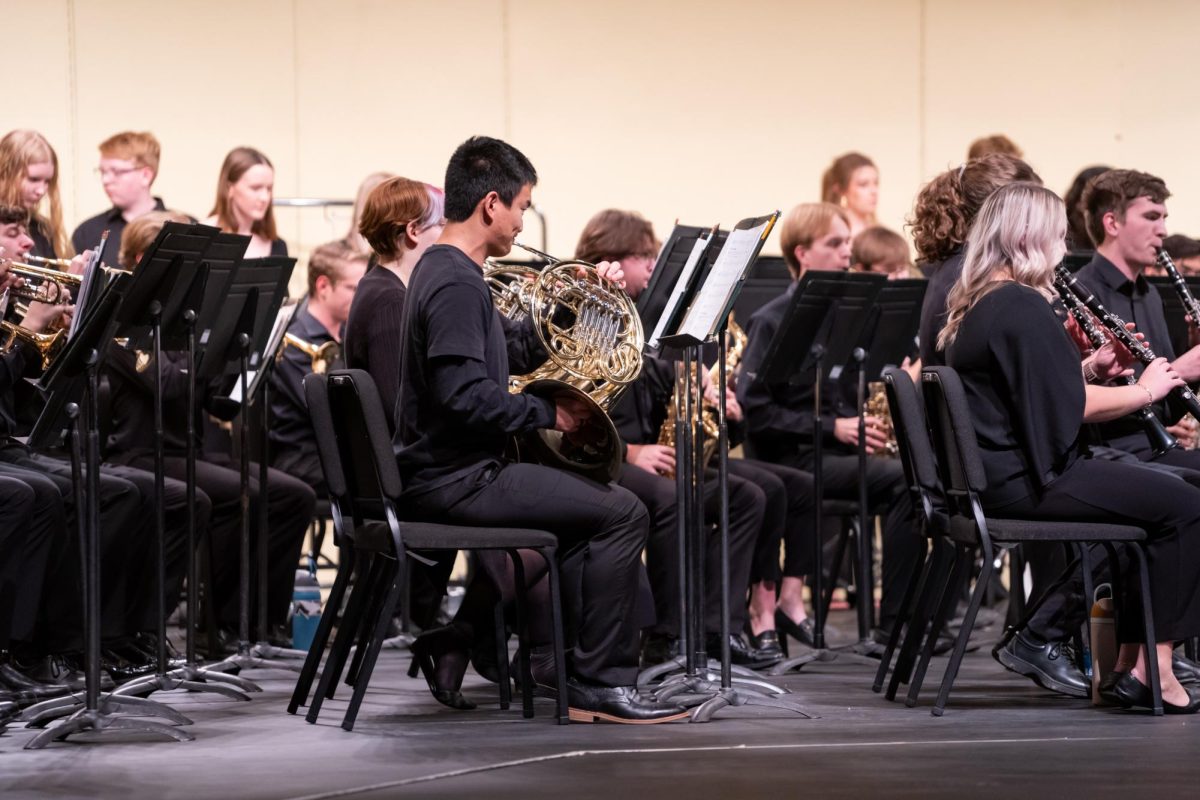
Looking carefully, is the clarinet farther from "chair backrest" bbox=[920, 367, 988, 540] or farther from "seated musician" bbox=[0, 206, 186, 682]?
"seated musician" bbox=[0, 206, 186, 682]

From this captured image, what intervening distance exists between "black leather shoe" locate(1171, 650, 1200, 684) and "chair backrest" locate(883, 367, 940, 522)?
79 centimetres

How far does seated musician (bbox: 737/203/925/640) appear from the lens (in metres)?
5.80

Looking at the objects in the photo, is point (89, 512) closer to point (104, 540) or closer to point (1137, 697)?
point (104, 540)

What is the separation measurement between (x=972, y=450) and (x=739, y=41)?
5639mm

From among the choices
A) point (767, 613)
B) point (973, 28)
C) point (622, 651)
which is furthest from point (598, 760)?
point (973, 28)

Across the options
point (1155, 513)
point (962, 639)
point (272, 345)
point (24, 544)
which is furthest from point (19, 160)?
point (1155, 513)

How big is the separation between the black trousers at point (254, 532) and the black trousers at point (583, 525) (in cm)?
169

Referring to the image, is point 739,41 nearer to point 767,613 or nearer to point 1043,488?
point 767,613

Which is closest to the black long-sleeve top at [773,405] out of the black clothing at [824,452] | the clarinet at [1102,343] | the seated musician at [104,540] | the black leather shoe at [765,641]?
the black clothing at [824,452]

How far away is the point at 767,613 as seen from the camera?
5656 millimetres

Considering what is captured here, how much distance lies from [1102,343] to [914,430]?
2.23 feet

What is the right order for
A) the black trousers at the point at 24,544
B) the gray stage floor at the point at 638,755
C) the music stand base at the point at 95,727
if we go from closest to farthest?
the gray stage floor at the point at 638,755 → the music stand base at the point at 95,727 → the black trousers at the point at 24,544

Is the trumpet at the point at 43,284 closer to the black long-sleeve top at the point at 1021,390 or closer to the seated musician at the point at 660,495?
the seated musician at the point at 660,495

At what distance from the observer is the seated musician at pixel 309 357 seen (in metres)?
6.05
